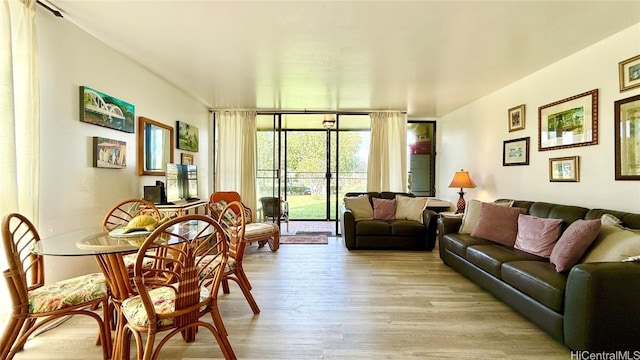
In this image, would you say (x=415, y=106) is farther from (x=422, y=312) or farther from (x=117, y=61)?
(x=117, y=61)

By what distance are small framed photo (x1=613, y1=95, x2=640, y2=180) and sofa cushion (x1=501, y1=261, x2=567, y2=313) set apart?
111 cm

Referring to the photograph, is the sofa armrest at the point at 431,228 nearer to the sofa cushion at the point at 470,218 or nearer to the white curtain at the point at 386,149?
the sofa cushion at the point at 470,218

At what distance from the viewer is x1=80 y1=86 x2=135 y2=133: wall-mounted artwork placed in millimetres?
2711

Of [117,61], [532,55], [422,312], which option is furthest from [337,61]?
[422,312]

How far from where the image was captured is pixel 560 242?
7.82ft

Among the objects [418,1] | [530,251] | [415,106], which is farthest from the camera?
[415,106]

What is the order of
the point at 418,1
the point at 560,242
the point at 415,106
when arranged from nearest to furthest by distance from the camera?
the point at 418,1 < the point at 560,242 < the point at 415,106

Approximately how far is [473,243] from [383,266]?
1111mm

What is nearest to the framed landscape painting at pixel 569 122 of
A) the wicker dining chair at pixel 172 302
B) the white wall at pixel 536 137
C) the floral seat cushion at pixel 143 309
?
the white wall at pixel 536 137

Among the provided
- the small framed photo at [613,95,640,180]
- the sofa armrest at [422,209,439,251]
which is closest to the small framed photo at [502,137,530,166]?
the small framed photo at [613,95,640,180]

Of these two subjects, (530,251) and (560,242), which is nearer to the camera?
(560,242)

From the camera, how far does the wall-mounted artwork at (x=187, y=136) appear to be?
15.4 ft

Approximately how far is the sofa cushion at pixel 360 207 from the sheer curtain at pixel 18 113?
380cm
